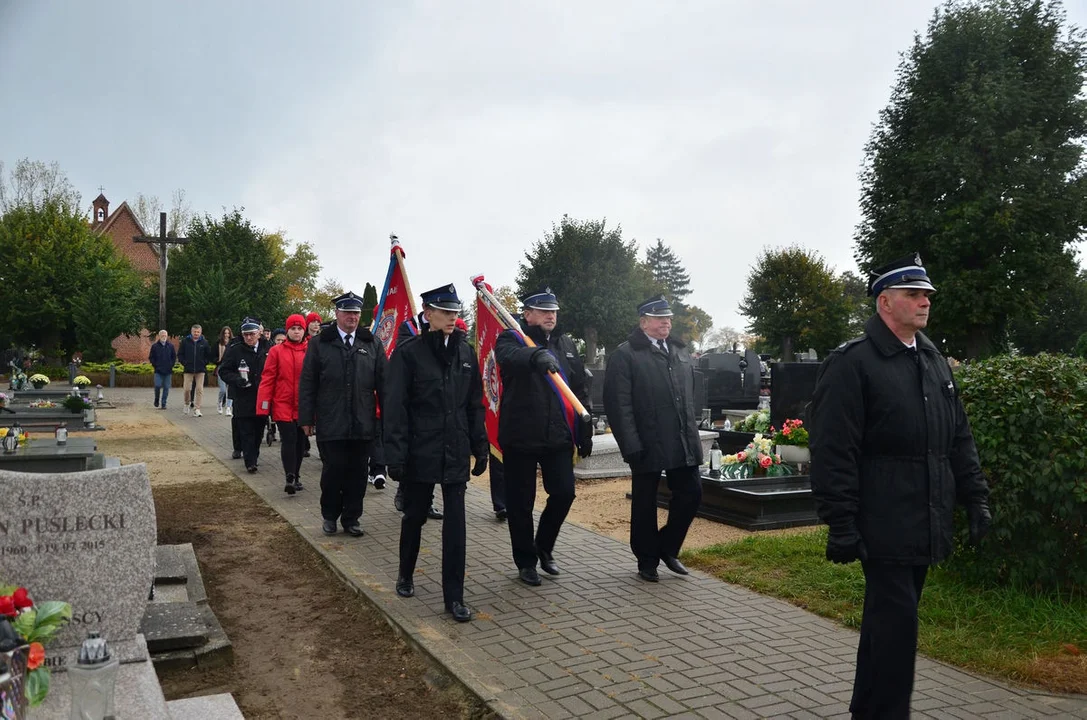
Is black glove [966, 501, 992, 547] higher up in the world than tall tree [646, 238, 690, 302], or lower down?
lower down

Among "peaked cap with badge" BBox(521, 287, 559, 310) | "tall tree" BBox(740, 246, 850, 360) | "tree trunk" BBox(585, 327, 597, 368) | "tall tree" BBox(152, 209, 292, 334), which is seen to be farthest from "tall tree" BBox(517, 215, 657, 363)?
"peaked cap with badge" BBox(521, 287, 559, 310)

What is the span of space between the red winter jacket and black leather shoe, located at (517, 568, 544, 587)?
498 centimetres

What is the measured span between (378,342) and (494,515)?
217 centimetres

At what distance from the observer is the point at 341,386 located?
851cm

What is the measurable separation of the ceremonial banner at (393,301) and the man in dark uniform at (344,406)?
1.28 metres

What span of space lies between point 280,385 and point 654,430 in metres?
5.77

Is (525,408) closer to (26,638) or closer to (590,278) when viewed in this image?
(26,638)

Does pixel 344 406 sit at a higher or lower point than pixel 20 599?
higher

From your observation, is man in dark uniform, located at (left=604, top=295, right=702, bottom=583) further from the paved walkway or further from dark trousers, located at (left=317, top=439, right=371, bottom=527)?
dark trousers, located at (left=317, top=439, right=371, bottom=527)

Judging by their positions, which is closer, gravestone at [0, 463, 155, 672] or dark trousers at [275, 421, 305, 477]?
gravestone at [0, 463, 155, 672]

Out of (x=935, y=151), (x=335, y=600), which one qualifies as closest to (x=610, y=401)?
(x=335, y=600)

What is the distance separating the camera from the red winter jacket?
10.8m

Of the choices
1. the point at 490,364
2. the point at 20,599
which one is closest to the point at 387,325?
the point at 490,364

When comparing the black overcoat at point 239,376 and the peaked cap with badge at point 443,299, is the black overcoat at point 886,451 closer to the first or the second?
the peaked cap with badge at point 443,299
